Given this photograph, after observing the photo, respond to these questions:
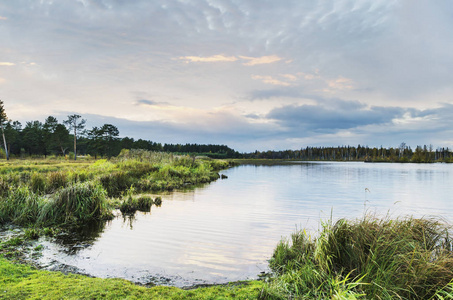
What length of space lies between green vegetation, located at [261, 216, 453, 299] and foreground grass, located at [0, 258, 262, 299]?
2.61 feet

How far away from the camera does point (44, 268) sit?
6902 millimetres

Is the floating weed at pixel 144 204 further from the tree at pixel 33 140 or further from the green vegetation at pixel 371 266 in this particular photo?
the tree at pixel 33 140

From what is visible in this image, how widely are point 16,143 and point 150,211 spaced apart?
326ft

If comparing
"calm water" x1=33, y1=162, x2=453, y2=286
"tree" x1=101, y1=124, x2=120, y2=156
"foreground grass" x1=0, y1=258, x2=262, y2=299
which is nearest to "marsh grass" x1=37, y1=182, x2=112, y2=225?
"calm water" x1=33, y1=162, x2=453, y2=286

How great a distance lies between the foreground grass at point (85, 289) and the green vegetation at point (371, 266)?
31.3 inches

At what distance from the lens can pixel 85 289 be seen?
17.6ft

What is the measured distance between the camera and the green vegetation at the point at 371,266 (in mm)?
4785

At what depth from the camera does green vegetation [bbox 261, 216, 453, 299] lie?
4.79m

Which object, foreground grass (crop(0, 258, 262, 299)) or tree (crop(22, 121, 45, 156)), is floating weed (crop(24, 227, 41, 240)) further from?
tree (crop(22, 121, 45, 156))

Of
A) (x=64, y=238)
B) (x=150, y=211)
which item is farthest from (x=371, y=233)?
(x=150, y=211)

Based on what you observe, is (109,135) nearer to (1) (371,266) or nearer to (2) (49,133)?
(2) (49,133)

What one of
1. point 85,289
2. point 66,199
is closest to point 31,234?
point 66,199

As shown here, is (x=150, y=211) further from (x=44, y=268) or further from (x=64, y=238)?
(x=44, y=268)

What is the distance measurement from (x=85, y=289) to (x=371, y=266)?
5618 mm
